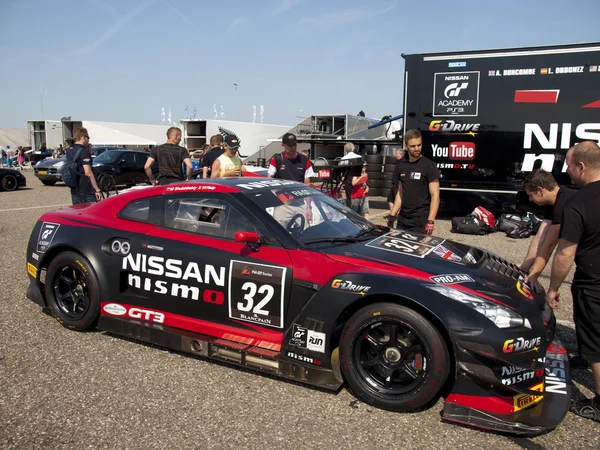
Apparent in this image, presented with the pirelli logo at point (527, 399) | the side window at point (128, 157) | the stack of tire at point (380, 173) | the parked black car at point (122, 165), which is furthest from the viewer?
the side window at point (128, 157)

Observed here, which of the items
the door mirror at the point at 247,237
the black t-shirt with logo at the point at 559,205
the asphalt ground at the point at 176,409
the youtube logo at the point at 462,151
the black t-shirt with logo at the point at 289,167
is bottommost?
the asphalt ground at the point at 176,409

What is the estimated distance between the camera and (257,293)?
10.7 ft

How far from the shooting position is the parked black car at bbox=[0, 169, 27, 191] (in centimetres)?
1631

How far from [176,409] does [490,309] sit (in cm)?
195

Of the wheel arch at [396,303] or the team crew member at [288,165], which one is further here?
the team crew member at [288,165]

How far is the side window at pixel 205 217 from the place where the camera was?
11.5 ft

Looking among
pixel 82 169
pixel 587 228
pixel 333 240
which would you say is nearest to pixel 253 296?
pixel 333 240

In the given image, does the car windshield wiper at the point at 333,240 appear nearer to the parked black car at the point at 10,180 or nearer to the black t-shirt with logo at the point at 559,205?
the black t-shirt with logo at the point at 559,205

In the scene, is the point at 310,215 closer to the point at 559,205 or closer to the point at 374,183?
the point at 559,205

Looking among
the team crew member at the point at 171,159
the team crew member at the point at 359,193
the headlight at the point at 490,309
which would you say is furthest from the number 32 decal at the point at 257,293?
the team crew member at the point at 359,193

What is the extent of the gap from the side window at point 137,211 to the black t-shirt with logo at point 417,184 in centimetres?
267

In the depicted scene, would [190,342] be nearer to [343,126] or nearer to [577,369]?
[577,369]

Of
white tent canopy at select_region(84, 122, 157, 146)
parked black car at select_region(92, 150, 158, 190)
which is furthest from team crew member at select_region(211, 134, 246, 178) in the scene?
white tent canopy at select_region(84, 122, 157, 146)

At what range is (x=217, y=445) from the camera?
8.39ft
